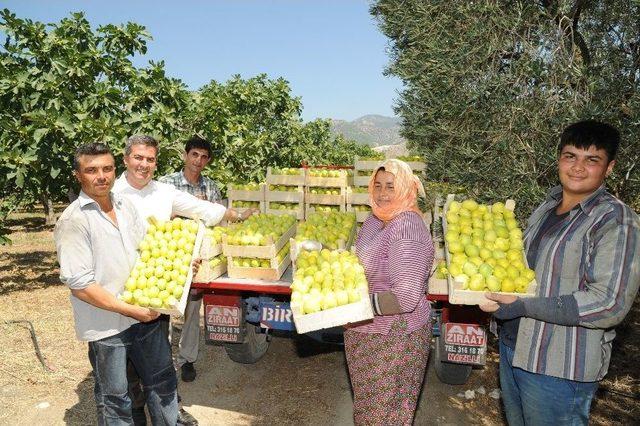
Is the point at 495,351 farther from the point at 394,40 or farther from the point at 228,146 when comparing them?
the point at 228,146

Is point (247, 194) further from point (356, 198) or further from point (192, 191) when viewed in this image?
point (356, 198)

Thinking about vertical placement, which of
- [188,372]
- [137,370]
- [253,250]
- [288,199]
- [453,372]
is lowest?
[188,372]

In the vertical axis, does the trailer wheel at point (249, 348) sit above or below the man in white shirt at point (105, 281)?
below

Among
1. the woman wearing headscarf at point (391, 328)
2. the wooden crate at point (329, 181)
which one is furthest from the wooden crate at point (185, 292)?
the wooden crate at point (329, 181)

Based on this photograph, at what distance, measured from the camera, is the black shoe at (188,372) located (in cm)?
560

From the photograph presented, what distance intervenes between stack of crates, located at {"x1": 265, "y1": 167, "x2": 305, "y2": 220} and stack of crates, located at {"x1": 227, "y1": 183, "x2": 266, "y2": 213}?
97 millimetres

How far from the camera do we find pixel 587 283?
2457 millimetres

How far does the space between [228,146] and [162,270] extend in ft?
26.1

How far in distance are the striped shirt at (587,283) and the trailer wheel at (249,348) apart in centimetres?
349

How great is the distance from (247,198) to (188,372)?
3157 mm

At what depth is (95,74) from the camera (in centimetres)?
975

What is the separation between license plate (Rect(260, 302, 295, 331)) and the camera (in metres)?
4.79

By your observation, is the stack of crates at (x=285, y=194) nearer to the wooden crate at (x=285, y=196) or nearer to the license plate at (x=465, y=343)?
the wooden crate at (x=285, y=196)

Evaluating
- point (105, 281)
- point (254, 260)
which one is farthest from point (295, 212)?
point (105, 281)
